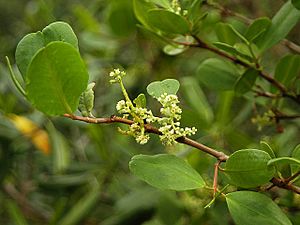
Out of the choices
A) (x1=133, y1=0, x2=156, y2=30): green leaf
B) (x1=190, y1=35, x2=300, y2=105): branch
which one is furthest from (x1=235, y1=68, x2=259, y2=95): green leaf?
(x1=133, y1=0, x2=156, y2=30): green leaf

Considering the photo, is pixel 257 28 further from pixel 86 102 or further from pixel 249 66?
pixel 86 102

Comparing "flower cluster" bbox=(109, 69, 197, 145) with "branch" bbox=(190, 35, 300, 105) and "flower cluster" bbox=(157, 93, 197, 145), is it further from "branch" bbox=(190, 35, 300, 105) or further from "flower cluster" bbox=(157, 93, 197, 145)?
"branch" bbox=(190, 35, 300, 105)

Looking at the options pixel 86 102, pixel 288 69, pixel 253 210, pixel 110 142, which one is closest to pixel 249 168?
pixel 253 210

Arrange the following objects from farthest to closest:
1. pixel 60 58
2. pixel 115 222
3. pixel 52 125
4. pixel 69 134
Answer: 1. pixel 69 134
2. pixel 52 125
3. pixel 115 222
4. pixel 60 58

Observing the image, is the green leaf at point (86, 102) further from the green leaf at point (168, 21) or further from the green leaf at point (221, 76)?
the green leaf at point (221, 76)

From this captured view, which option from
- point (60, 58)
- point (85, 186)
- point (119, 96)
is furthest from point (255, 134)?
point (60, 58)

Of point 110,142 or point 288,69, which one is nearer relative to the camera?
point 288,69

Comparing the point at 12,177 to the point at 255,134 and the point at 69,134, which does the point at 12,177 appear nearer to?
the point at 69,134
